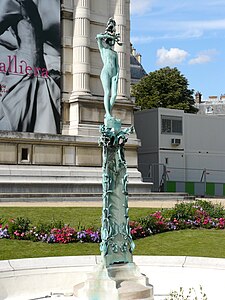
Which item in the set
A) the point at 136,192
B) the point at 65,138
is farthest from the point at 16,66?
the point at 136,192

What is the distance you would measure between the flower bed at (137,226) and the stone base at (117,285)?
6.06m

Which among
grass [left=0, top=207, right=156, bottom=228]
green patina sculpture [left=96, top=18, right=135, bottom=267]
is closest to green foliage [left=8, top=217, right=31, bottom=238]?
grass [left=0, top=207, right=156, bottom=228]

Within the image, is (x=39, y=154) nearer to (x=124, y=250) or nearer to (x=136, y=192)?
(x=136, y=192)

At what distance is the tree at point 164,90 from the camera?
59031mm

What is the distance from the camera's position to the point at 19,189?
88.0ft

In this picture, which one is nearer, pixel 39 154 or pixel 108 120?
pixel 108 120

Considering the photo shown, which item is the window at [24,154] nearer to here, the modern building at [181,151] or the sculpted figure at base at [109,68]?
the modern building at [181,151]

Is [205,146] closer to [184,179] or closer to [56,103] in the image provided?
[184,179]

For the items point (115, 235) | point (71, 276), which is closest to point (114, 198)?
point (115, 235)

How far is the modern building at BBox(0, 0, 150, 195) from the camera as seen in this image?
91.4 feet

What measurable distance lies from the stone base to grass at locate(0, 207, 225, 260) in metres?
4.94

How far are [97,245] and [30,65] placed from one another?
647 inches

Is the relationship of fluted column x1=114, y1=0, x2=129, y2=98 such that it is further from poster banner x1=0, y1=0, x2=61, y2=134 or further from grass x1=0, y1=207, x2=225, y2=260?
grass x1=0, y1=207, x2=225, y2=260

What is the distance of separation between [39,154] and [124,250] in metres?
20.1
